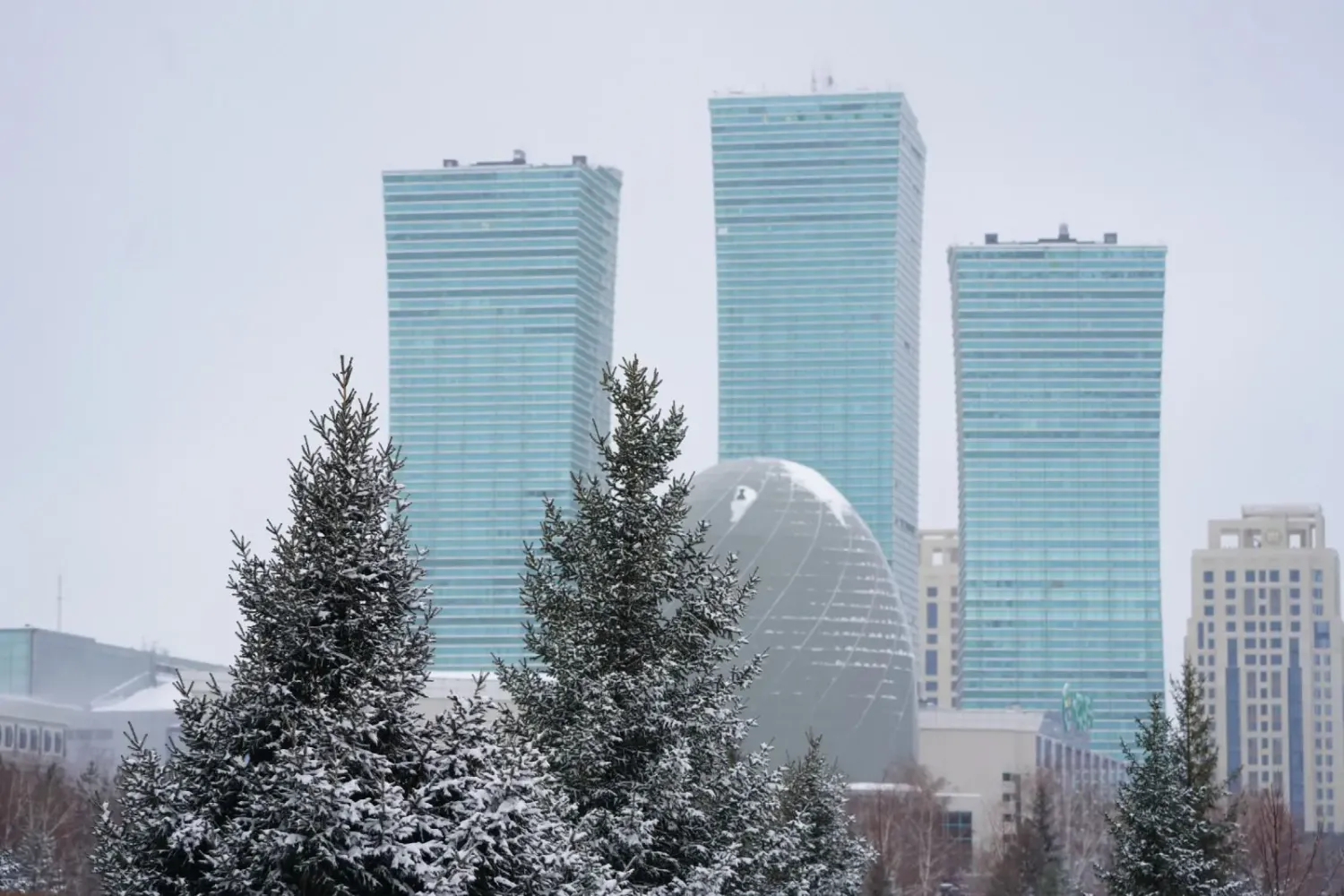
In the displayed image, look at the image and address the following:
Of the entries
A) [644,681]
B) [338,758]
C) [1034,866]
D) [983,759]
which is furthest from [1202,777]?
[983,759]

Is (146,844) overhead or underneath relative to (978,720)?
overhead

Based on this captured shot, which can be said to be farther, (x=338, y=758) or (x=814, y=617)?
(x=814, y=617)

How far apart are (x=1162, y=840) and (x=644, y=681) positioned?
66.0 feet

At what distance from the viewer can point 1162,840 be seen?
40969mm

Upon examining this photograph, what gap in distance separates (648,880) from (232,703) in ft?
23.4

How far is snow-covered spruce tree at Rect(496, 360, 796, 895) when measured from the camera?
77.9ft

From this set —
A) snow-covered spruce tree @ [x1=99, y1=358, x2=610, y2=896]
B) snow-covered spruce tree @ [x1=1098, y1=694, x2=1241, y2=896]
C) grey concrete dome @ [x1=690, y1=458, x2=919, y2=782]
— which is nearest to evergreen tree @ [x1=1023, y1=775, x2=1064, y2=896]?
grey concrete dome @ [x1=690, y1=458, x2=919, y2=782]

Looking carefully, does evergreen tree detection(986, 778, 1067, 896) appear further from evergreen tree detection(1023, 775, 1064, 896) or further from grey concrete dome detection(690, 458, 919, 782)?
grey concrete dome detection(690, 458, 919, 782)

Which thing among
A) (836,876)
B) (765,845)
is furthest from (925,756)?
(765,845)

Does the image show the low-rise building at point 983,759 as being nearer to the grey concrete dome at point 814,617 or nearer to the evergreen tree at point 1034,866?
the grey concrete dome at point 814,617

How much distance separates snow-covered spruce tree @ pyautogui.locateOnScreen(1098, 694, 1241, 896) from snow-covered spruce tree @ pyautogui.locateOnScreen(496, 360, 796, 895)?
1633cm

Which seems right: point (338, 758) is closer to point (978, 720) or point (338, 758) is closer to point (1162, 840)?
point (1162, 840)

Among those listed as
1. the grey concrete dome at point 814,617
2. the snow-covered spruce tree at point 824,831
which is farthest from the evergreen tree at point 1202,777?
the grey concrete dome at point 814,617

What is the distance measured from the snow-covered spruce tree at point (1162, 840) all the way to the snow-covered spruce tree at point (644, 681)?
16.3 meters
